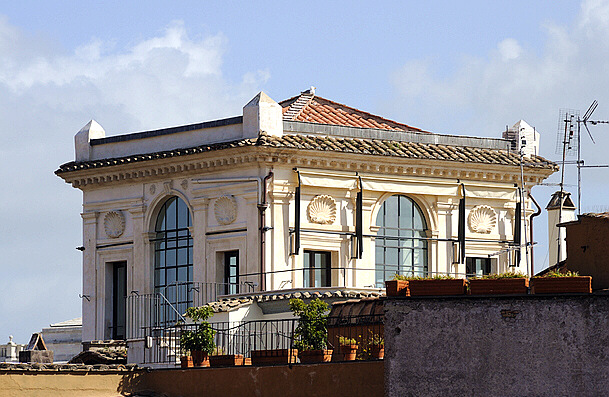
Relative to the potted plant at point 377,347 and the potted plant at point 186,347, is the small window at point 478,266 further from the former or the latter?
the potted plant at point 377,347

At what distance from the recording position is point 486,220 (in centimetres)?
4097

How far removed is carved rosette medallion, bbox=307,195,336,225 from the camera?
38312 mm

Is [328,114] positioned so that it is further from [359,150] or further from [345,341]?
[345,341]

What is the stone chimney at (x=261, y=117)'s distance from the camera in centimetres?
3791

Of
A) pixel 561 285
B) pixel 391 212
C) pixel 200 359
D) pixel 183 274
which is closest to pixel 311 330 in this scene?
pixel 200 359

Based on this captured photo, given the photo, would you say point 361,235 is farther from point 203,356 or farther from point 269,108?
point 203,356

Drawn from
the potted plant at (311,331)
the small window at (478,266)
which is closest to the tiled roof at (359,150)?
the small window at (478,266)

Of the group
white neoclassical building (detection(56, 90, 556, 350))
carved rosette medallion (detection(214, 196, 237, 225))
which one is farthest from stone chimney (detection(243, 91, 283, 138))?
carved rosette medallion (detection(214, 196, 237, 225))

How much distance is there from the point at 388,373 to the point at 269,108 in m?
17.9

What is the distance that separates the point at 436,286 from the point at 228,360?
Answer: 17.8 feet

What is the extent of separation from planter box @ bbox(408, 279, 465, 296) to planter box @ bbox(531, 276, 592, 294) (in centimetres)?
108

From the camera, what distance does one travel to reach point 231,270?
126 ft

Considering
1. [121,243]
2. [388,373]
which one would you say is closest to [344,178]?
[121,243]

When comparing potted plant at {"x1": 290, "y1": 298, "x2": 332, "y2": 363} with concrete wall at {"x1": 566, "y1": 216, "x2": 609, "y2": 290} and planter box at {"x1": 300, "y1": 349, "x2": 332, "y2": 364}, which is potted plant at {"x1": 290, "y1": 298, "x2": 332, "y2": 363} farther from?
concrete wall at {"x1": 566, "y1": 216, "x2": 609, "y2": 290}
